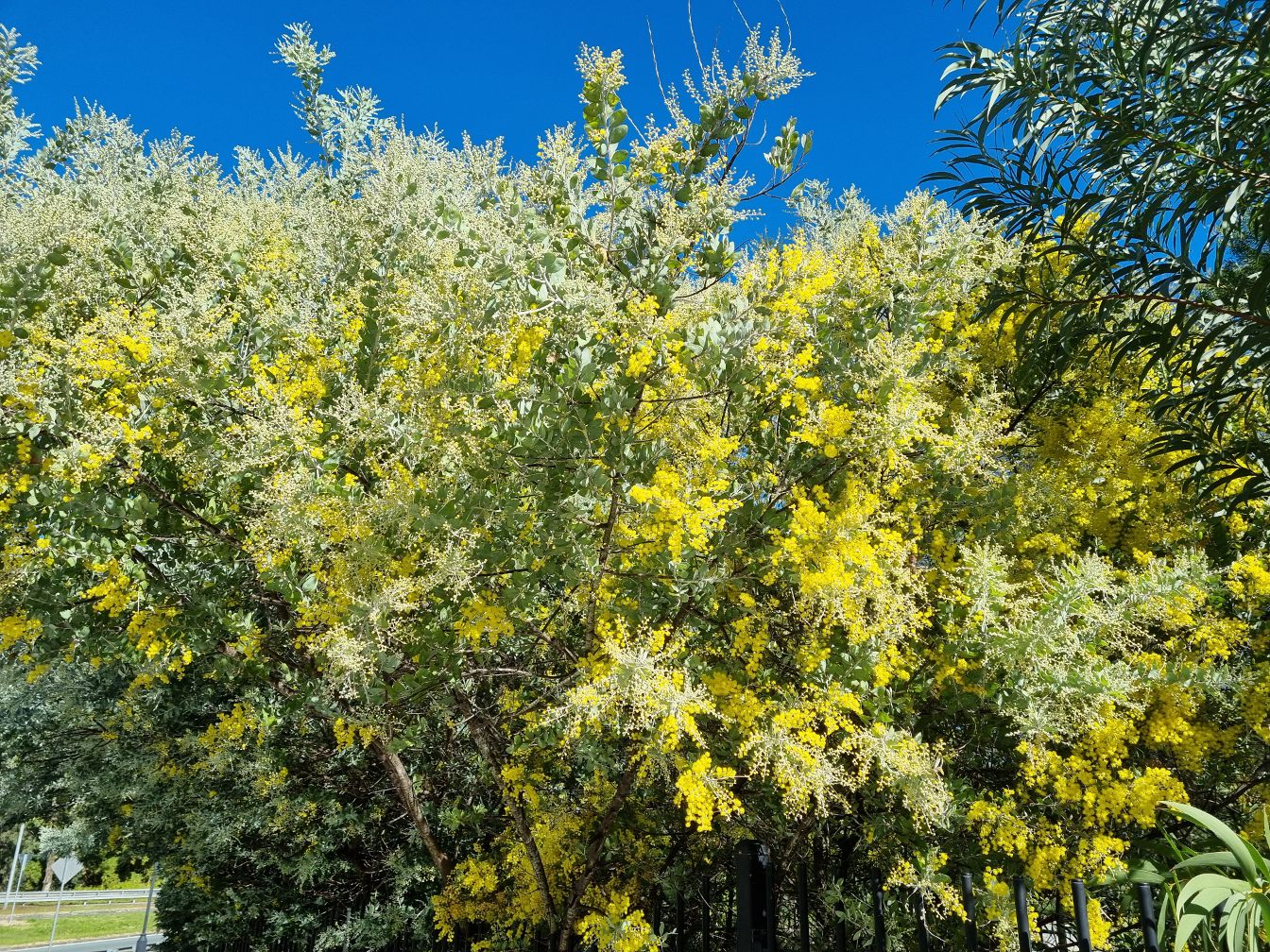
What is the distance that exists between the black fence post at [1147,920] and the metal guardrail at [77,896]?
29.9 metres

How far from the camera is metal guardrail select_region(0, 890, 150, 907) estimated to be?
25406 mm

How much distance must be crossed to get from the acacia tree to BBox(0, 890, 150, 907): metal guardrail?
2623 cm

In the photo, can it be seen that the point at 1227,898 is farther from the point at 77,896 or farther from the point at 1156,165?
the point at 77,896

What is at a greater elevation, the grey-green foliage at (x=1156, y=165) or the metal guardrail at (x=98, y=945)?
the grey-green foliage at (x=1156, y=165)

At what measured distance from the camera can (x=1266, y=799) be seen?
4.11m

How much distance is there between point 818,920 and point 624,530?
320 centimetres

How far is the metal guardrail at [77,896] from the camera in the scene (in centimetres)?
2541

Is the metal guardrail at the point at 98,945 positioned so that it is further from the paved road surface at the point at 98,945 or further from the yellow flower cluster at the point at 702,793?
the yellow flower cluster at the point at 702,793

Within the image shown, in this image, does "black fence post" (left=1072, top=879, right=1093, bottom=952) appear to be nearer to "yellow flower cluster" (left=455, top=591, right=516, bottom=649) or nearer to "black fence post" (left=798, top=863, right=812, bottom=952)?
"black fence post" (left=798, top=863, right=812, bottom=952)

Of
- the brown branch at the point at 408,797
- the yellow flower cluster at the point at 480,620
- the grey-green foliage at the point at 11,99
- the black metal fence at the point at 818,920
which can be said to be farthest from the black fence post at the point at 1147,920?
the grey-green foliage at the point at 11,99

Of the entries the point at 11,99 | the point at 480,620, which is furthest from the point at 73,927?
the point at 480,620

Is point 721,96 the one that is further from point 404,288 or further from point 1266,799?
point 1266,799

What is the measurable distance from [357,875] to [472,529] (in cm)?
480

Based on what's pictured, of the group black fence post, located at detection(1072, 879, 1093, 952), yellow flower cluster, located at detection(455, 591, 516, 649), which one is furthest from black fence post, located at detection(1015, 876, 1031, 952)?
yellow flower cluster, located at detection(455, 591, 516, 649)
